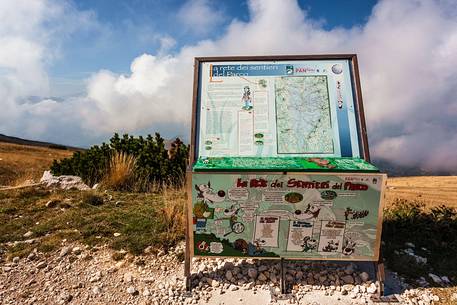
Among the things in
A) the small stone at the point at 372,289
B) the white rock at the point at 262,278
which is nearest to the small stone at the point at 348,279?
the small stone at the point at 372,289

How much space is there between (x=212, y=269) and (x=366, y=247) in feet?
6.86

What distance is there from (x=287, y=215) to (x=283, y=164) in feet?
2.05

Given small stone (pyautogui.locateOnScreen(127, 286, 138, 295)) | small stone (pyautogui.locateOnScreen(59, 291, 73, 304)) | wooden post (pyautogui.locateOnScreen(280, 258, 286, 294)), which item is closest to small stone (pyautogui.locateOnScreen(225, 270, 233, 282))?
wooden post (pyautogui.locateOnScreen(280, 258, 286, 294))

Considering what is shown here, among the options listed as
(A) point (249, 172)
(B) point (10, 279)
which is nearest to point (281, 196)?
(A) point (249, 172)

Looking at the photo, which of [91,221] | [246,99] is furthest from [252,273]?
[91,221]

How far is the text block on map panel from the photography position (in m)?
4.23

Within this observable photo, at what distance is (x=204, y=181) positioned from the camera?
14.1 ft

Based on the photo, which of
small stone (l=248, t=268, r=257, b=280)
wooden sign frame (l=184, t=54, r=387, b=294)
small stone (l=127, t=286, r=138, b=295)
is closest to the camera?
wooden sign frame (l=184, t=54, r=387, b=294)

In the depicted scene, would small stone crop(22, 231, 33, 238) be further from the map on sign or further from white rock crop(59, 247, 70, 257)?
the map on sign

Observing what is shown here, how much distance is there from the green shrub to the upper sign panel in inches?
207

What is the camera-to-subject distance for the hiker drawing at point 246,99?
16.1 ft

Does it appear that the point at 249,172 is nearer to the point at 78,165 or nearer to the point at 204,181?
the point at 204,181

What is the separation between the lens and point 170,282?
4.86 metres

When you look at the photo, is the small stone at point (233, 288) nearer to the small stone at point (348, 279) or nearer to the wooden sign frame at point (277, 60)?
the wooden sign frame at point (277, 60)
